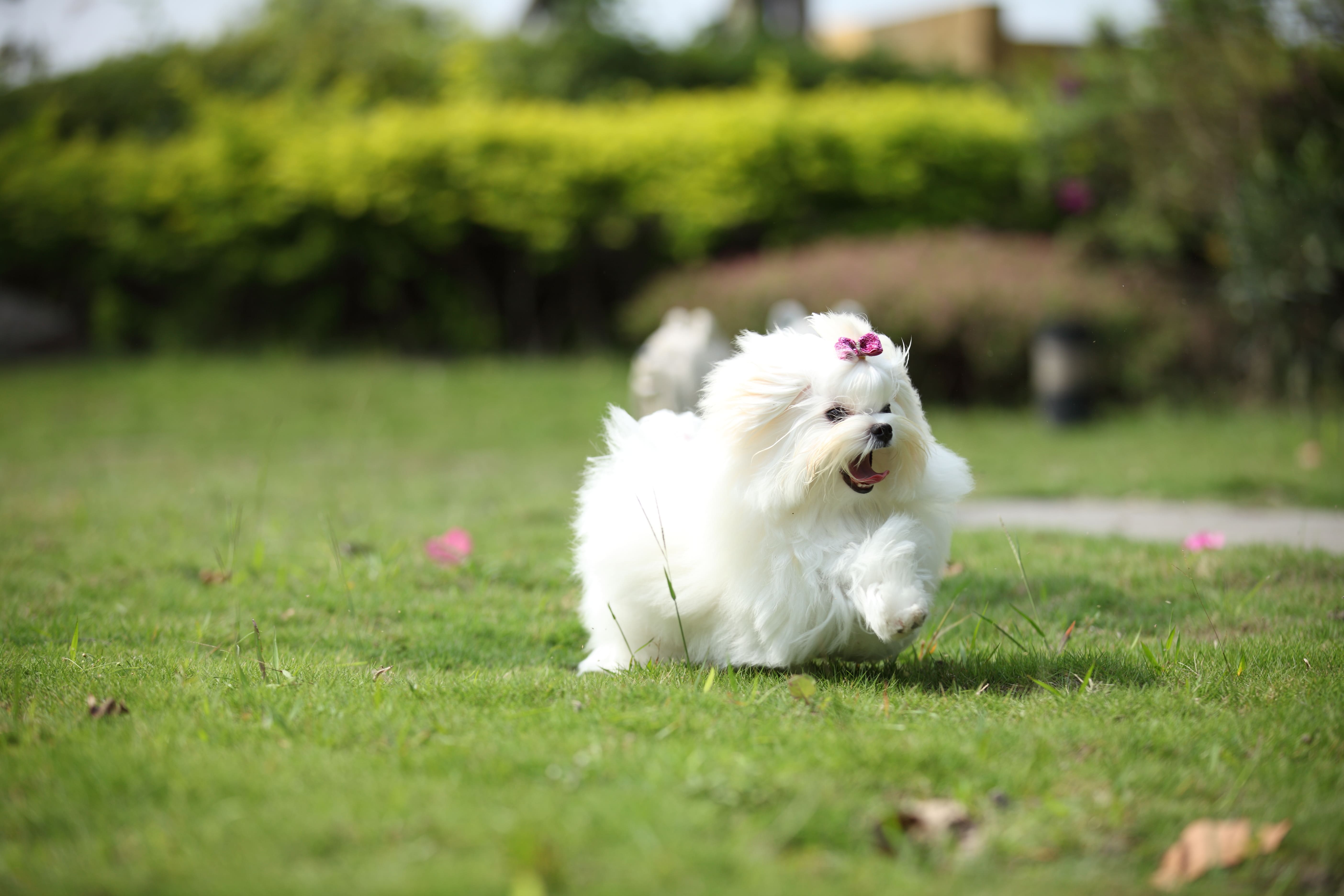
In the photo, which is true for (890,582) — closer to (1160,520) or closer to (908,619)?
(908,619)

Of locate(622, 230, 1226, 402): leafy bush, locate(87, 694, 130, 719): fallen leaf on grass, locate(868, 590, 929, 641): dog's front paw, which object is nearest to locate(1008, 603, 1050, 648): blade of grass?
locate(868, 590, 929, 641): dog's front paw

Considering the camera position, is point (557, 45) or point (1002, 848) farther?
point (557, 45)

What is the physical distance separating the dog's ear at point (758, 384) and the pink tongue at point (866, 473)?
0.89ft

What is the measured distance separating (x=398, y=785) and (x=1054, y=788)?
1480 millimetres

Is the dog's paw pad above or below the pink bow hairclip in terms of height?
below

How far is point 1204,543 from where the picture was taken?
4781 mm

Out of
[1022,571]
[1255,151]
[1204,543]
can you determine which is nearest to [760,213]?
[1255,151]

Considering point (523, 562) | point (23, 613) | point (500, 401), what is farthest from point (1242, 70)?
point (23, 613)

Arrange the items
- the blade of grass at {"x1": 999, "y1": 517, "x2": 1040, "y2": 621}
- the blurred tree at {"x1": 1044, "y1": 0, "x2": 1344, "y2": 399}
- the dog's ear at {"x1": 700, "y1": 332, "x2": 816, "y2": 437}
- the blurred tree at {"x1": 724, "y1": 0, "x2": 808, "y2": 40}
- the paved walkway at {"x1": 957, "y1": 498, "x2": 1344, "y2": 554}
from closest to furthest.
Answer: the dog's ear at {"x1": 700, "y1": 332, "x2": 816, "y2": 437}
the blade of grass at {"x1": 999, "y1": 517, "x2": 1040, "y2": 621}
the paved walkway at {"x1": 957, "y1": 498, "x2": 1344, "y2": 554}
the blurred tree at {"x1": 1044, "y1": 0, "x2": 1344, "y2": 399}
the blurred tree at {"x1": 724, "y1": 0, "x2": 808, "y2": 40}

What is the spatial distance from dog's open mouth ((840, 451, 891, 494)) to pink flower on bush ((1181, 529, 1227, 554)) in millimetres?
2089

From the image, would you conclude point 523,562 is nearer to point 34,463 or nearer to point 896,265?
point 34,463

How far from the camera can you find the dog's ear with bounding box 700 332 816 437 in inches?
132

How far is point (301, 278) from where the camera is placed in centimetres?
1559

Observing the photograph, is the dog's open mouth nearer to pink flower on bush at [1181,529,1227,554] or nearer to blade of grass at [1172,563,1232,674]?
blade of grass at [1172,563,1232,674]
